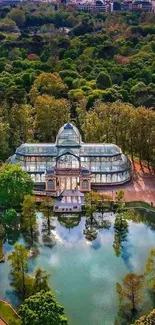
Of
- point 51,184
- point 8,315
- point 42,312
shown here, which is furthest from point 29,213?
point 42,312

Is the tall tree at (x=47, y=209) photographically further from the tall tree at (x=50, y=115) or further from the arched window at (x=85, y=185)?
the tall tree at (x=50, y=115)

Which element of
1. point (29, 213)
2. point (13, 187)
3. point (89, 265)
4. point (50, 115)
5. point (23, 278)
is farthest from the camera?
point (50, 115)

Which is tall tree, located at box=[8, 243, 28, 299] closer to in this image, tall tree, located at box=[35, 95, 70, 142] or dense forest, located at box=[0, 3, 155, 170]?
dense forest, located at box=[0, 3, 155, 170]

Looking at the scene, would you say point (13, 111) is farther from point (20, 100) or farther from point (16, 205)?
point (16, 205)

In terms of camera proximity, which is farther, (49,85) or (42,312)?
(49,85)

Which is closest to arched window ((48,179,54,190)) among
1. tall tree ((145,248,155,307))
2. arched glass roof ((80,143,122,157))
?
arched glass roof ((80,143,122,157))

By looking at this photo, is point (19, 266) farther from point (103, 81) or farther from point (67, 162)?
point (103, 81)

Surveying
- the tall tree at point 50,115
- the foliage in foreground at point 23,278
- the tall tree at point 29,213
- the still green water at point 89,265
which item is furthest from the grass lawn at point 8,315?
the tall tree at point 50,115

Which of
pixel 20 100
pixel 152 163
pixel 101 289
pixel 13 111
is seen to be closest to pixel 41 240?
pixel 101 289
